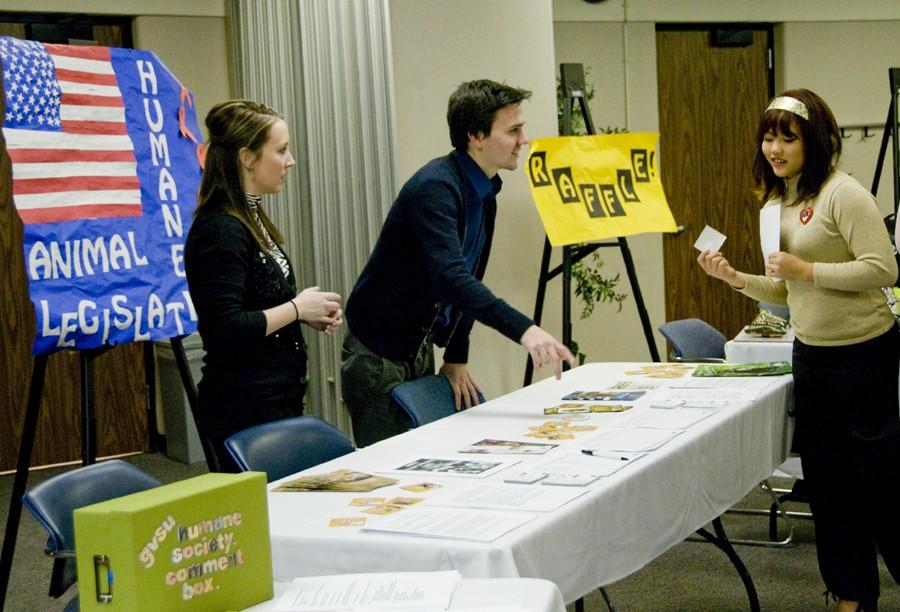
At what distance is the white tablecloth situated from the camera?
1.32m

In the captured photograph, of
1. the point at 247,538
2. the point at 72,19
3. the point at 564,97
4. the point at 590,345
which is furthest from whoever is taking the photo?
the point at 590,345

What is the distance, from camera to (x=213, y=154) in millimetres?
2547

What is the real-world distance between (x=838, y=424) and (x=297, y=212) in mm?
2873

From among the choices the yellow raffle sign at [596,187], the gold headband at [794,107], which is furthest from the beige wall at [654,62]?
the gold headband at [794,107]

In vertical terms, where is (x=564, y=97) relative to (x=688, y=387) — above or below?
above

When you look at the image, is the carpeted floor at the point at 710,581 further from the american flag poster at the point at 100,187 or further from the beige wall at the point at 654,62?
the beige wall at the point at 654,62

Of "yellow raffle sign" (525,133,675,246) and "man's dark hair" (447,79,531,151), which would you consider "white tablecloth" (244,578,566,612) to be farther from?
"yellow raffle sign" (525,133,675,246)

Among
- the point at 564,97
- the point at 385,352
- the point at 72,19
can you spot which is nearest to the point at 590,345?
the point at 564,97

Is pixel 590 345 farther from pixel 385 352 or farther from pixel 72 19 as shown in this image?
pixel 385 352

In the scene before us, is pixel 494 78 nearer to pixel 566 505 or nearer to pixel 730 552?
pixel 730 552

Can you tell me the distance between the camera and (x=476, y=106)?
9.27 ft

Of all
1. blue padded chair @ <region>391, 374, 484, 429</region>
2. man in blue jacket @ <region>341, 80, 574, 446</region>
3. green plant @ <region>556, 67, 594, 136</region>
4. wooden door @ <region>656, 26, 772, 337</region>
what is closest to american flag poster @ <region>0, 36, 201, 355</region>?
man in blue jacket @ <region>341, 80, 574, 446</region>

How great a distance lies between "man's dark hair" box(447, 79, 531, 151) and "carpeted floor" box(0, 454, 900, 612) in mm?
1435

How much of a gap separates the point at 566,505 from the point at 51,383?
4.48m
